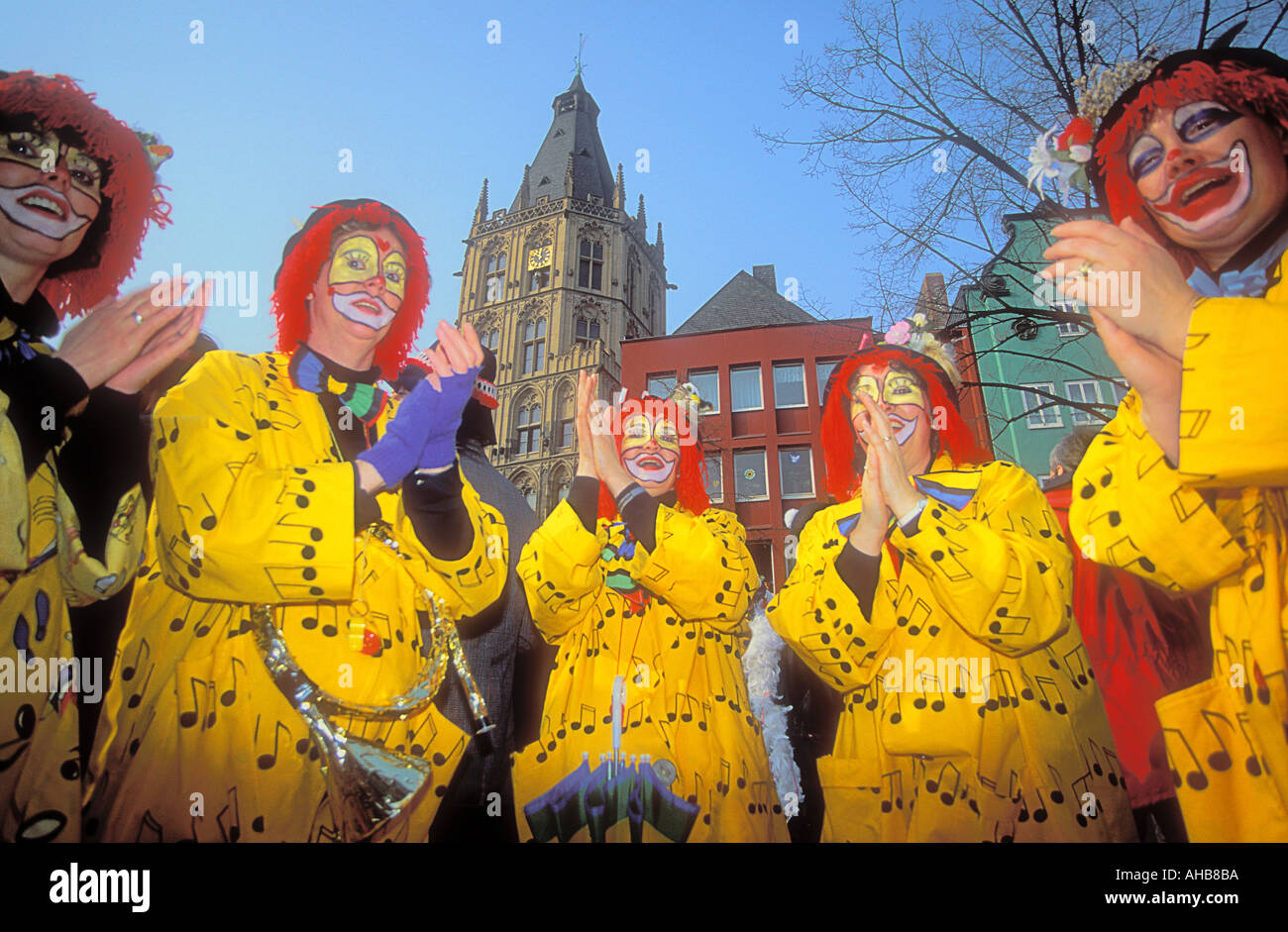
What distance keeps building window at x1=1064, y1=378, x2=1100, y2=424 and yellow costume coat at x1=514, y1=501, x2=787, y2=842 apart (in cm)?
180

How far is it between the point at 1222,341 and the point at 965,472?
90cm

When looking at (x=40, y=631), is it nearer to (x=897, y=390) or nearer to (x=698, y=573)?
(x=698, y=573)

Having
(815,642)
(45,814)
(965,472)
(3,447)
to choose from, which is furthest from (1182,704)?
(3,447)

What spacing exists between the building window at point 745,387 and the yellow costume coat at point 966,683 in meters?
1.55

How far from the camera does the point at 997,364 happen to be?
4.01m

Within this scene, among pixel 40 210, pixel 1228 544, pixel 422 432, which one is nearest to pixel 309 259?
pixel 40 210

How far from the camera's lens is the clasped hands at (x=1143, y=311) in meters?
2.06

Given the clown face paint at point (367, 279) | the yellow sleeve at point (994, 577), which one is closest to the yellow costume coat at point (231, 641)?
the clown face paint at point (367, 279)

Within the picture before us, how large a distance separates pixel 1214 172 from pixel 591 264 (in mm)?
5678

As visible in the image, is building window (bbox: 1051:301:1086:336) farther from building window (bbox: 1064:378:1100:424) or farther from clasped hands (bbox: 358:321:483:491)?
clasped hands (bbox: 358:321:483:491)

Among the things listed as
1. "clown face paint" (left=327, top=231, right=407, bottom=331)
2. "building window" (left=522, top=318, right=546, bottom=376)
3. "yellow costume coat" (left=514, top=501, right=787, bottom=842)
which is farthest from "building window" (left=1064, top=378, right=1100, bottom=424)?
"clown face paint" (left=327, top=231, right=407, bottom=331)

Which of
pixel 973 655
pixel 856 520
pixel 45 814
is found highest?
pixel 856 520

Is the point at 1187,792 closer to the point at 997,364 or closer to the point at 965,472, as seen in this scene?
the point at 965,472

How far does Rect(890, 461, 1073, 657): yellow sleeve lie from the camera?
84.9 inches
